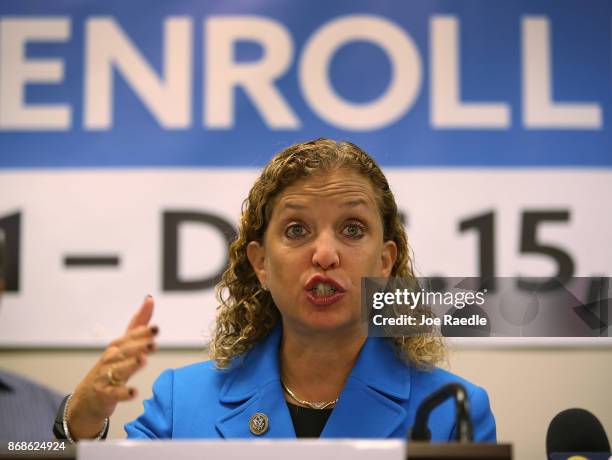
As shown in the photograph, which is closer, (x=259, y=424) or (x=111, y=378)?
(x=111, y=378)

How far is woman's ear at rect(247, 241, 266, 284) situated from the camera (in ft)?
6.19


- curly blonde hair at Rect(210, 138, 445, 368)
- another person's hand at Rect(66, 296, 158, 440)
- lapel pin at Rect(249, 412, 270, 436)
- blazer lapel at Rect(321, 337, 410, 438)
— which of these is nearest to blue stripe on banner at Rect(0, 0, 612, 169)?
curly blonde hair at Rect(210, 138, 445, 368)

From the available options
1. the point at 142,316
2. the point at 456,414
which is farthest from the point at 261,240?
the point at 456,414

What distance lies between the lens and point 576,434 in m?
1.80

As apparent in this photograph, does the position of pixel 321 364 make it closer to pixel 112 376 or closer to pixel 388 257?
pixel 388 257

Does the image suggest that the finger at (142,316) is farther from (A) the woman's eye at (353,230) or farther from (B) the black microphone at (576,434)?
(B) the black microphone at (576,434)

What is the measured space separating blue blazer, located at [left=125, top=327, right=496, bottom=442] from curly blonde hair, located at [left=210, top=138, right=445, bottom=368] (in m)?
0.05

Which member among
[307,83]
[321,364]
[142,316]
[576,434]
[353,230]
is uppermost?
[307,83]

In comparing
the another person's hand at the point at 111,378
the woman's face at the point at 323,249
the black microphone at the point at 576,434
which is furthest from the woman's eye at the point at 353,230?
the black microphone at the point at 576,434

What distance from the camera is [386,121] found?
9.46 feet

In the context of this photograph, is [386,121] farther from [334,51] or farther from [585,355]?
[585,355]

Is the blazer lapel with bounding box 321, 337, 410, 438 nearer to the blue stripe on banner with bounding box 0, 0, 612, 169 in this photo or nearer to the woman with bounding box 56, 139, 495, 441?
the woman with bounding box 56, 139, 495, 441

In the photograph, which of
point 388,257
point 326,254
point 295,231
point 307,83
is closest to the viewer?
point 326,254

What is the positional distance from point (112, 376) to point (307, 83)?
1.78 meters
